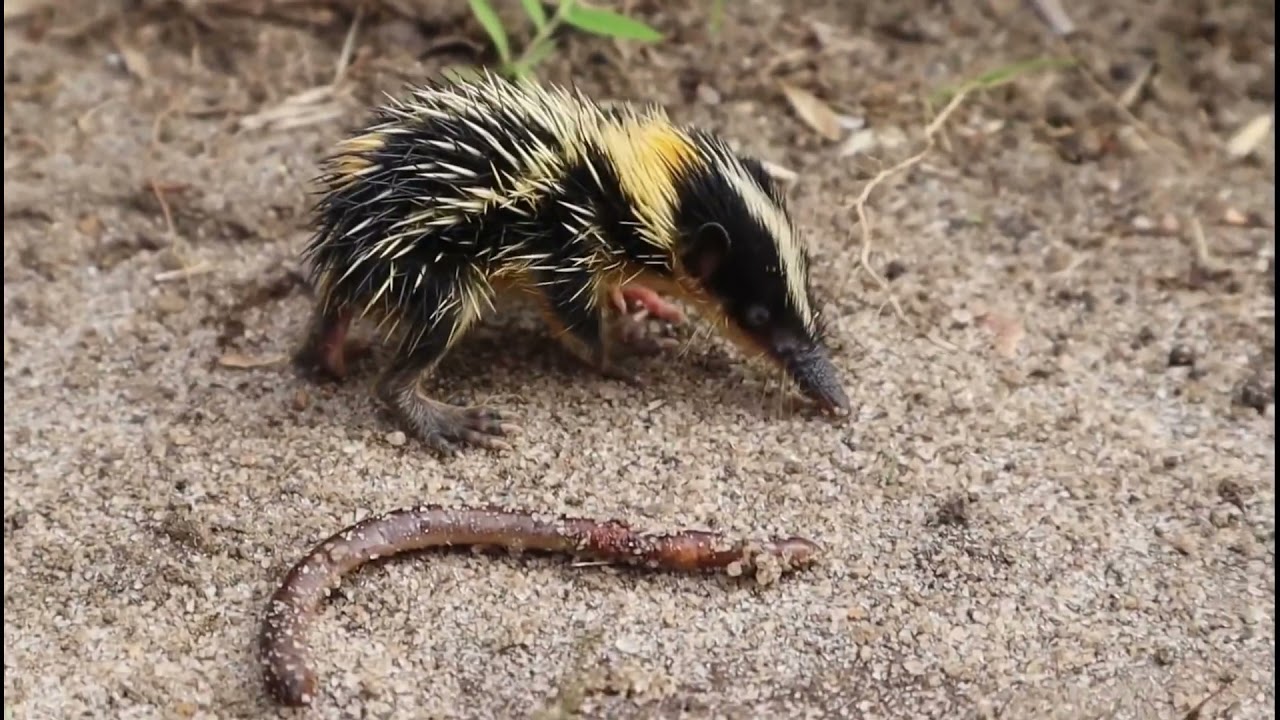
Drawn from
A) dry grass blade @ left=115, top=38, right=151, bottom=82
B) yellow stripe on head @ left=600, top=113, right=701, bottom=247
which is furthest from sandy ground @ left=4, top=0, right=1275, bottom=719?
yellow stripe on head @ left=600, top=113, right=701, bottom=247


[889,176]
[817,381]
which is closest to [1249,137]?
[889,176]

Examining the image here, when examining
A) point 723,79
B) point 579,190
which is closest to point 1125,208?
point 723,79

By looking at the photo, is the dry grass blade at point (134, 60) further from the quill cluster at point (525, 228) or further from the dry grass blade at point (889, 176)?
the dry grass blade at point (889, 176)

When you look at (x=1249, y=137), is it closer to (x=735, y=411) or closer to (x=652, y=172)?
(x=735, y=411)

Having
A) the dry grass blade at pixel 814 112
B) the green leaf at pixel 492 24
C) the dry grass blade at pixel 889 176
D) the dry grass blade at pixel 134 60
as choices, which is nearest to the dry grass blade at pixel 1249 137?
the dry grass blade at pixel 889 176

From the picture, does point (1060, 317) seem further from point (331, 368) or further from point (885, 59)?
point (331, 368)

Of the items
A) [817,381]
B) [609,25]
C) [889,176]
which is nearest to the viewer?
[817,381]
